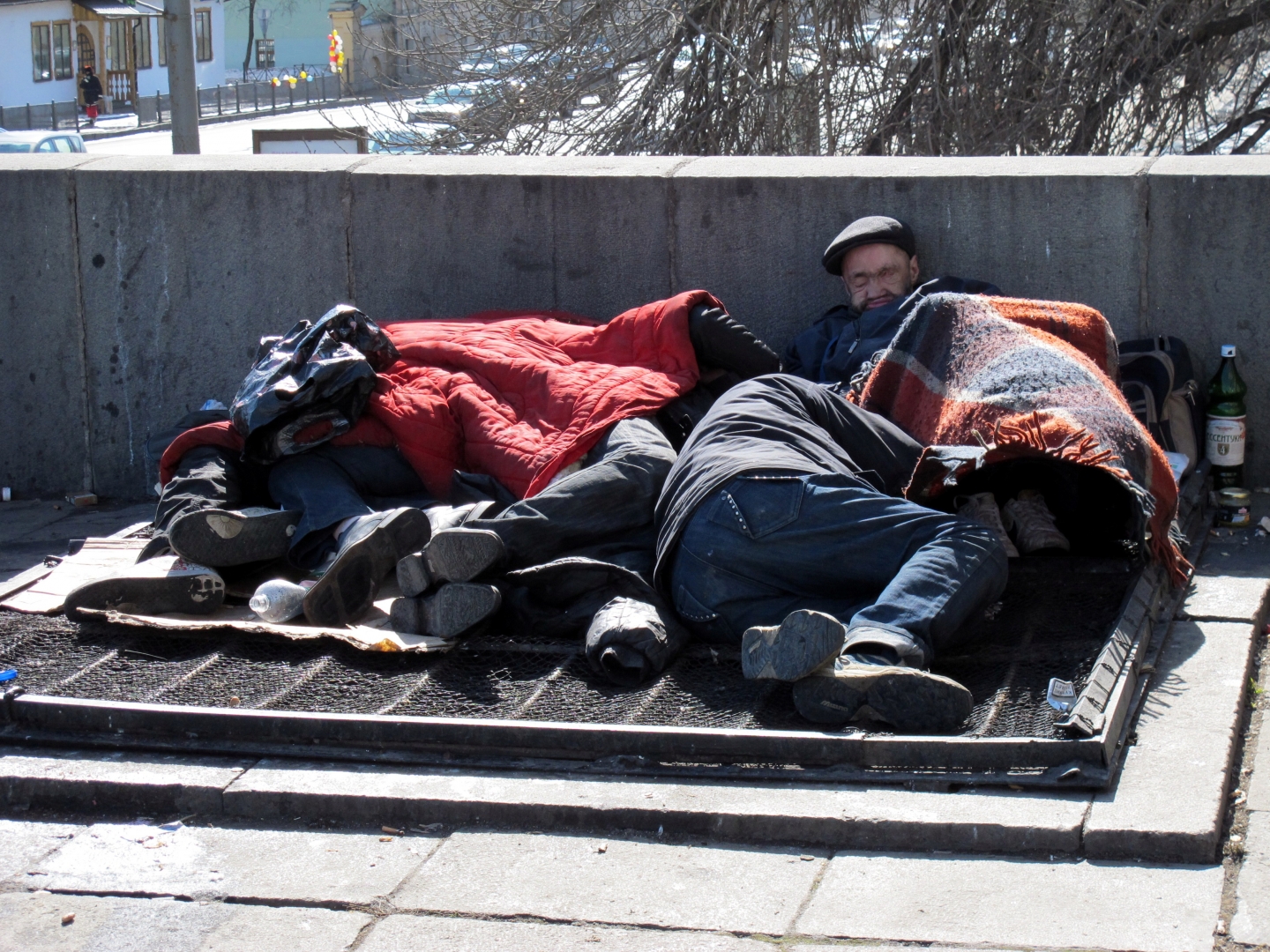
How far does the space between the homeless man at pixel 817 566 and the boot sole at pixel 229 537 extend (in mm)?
1149

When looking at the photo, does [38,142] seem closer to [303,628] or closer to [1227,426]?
[303,628]

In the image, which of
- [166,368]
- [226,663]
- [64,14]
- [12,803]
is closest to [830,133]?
[166,368]

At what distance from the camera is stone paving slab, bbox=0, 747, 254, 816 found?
2.91 metres

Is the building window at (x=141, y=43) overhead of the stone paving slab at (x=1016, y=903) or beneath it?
overhead

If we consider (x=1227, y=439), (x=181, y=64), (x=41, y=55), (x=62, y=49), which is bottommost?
(x=1227, y=439)

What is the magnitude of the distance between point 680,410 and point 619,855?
2041 mm

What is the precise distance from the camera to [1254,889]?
238 centimetres

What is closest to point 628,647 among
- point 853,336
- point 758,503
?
point 758,503

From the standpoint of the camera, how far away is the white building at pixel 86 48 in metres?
45.5

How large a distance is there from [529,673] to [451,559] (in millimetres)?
353

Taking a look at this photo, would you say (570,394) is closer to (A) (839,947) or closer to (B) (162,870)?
(B) (162,870)

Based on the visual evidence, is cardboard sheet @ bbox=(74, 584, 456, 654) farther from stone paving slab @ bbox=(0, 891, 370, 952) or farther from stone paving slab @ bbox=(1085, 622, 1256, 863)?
stone paving slab @ bbox=(1085, 622, 1256, 863)

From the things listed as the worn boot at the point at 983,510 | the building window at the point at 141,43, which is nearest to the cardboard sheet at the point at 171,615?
the worn boot at the point at 983,510

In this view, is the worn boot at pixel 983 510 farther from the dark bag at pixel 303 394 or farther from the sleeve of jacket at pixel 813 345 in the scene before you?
the dark bag at pixel 303 394
